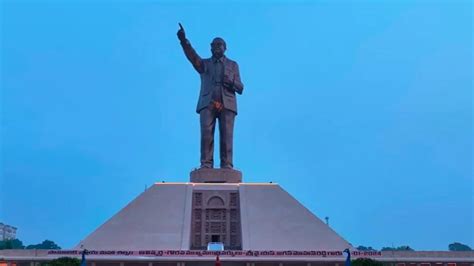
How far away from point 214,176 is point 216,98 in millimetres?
5038

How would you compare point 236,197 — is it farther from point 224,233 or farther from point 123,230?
point 123,230

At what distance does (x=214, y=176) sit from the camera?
41.6 meters

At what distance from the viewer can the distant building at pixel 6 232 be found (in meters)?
111

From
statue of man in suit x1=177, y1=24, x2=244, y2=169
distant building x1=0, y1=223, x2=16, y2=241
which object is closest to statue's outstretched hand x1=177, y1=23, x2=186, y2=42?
statue of man in suit x1=177, y1=24, x2=244, y2=169

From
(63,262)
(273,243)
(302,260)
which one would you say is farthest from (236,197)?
(63,262)

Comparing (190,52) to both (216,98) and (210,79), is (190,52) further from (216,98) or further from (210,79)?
(216,98)

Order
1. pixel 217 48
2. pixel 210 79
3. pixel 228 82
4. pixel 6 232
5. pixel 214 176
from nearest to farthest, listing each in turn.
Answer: pixel 214 176 → pixel 228 82 → pixel 210 79 → pixel 217 48 → pixel 6 232

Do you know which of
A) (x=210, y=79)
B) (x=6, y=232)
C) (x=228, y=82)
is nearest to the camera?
(x=228, y=82)

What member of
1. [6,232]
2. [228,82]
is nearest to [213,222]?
[228,82]

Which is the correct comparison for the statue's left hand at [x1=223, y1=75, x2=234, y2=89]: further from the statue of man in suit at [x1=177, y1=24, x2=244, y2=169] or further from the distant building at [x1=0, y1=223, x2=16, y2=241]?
the distant building at [x1=0, y1=223, x2=16, y2=241]

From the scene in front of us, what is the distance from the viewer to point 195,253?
111 ft

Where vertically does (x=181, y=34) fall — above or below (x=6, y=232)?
below

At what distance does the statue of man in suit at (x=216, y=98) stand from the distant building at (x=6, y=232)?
76456mm

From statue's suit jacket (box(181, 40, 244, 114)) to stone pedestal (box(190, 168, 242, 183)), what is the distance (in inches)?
160
